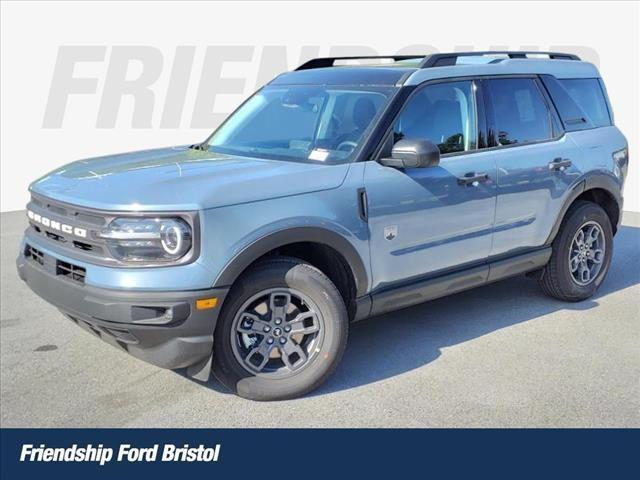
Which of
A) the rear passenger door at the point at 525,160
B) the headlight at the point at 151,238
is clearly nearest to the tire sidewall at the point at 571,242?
the rear passenger door at the point at 525,160

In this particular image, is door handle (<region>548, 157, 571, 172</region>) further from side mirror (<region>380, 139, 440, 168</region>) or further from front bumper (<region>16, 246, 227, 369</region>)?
front bumper (<region>16, 246, 227, 369</region>)

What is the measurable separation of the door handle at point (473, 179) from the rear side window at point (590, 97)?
1489 millimetres

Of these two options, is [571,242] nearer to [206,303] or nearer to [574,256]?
[574,256]

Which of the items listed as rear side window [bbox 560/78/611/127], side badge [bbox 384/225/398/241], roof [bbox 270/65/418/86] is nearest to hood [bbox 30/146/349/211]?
side badge [bbox 384/225/398/241]

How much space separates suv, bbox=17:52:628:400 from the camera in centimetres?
361

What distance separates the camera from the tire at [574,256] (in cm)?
553

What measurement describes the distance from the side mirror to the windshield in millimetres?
249

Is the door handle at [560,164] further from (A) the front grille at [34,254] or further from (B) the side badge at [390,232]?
(A) the front grille at [34,254]

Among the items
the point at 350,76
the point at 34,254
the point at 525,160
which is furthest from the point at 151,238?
the point at 525,160

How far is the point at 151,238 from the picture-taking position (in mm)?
3555

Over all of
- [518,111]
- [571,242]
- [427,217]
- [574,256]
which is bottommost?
[574,256]

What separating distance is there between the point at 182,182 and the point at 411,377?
1823 mm

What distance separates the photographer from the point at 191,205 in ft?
11.7

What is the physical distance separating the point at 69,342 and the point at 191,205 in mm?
2041
